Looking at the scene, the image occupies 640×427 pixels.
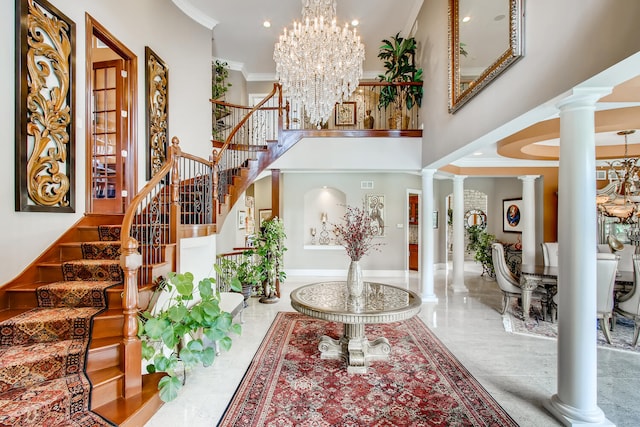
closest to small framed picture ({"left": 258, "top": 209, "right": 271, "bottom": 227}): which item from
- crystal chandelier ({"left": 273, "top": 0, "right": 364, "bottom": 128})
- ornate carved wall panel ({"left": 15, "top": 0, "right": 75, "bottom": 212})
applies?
crystal chandelier ({"left": 273, "top": 0, "right": 364, "bottom": 128})

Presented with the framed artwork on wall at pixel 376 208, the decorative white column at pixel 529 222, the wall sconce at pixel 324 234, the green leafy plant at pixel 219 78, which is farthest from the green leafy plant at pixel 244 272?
the decorative white column at pixel 529 222

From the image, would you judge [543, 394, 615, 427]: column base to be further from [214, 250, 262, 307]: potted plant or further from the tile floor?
[214, 250, 262, 307]: potted plant

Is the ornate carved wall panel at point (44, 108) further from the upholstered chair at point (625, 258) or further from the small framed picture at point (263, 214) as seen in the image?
the upholstered chair at point (625, 258)

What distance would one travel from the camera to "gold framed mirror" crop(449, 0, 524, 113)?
8.38ft

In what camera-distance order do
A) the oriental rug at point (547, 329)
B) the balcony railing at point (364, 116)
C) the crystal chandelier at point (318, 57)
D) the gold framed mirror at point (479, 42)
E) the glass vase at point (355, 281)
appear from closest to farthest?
the gold framed mirror at point (479, 42) → the glass vase at point (355, 281) → the oriental rug at point (547, 329) → the crystal chandelier at point (318, 57) → the balcony railing at point (364, 116)

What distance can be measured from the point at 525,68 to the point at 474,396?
2.77 m

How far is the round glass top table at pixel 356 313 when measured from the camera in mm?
2965

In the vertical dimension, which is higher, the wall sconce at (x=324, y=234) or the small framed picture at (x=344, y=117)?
the small framed picture at (x=344, y=117)

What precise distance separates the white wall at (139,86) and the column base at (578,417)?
467 cm

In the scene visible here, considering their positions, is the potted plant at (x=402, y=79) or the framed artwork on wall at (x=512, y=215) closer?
the potted plant at (x=402, y=79)

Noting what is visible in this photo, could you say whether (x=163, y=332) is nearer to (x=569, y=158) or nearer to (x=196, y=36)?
(x=569, y=158)

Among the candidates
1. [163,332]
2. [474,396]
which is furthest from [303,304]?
[474,396]

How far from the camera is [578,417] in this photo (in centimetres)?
221

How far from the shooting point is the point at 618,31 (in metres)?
1.64
